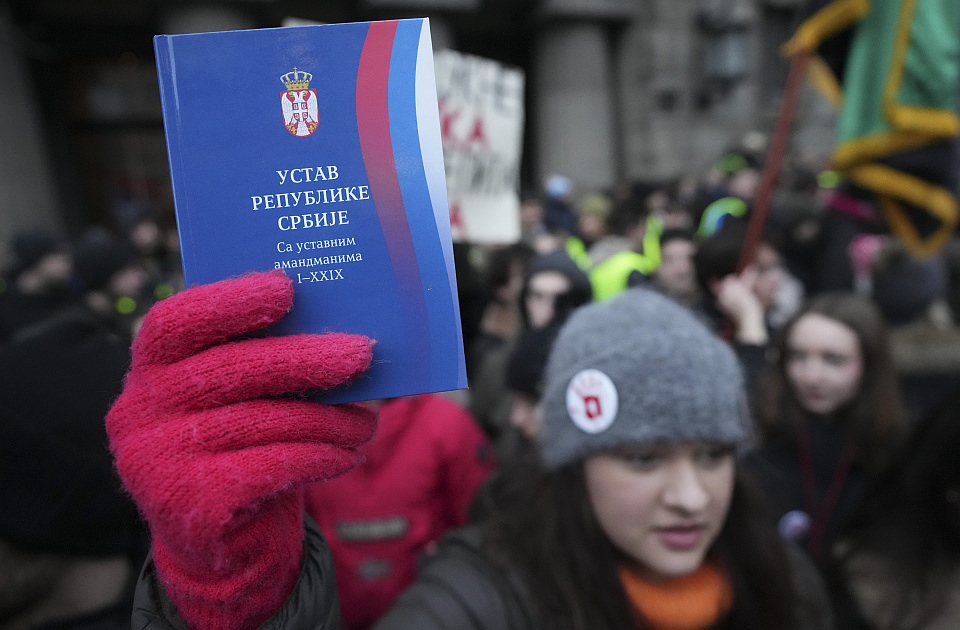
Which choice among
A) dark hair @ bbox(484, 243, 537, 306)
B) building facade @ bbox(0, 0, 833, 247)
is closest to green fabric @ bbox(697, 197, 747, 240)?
dark hair @ bbox(484, 243, 537, 306)

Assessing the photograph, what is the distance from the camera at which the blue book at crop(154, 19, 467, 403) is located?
679mm

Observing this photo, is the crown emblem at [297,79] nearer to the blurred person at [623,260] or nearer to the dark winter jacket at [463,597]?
the dark winter jacket at [463,597]

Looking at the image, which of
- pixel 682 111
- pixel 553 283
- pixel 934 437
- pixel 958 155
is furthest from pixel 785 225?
pixel 682 111

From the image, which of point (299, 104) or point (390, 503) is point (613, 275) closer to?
point (390, 503)

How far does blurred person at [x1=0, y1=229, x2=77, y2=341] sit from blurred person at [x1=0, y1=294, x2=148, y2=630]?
3.81 metres

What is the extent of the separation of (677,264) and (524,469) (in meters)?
2.10

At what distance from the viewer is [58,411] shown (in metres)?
0.94

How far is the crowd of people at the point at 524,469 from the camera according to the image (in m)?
0.64

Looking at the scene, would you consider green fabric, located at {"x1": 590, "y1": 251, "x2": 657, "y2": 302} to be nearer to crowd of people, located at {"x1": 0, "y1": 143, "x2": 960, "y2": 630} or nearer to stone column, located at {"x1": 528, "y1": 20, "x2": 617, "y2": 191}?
crowd of people, located at {"x1": 0, "y1": 143, "x2": 960, "y2": 630}

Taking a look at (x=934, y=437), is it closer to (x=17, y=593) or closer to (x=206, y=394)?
(x=206, y=394)

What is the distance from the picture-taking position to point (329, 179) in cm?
→ 69

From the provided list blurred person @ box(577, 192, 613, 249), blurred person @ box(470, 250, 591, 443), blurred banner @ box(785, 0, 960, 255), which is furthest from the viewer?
blurred person @ box(577, 192, 613, 249)

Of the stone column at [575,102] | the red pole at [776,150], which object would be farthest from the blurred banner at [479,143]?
the stone column at [575,102]

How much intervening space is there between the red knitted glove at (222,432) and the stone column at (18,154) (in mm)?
7673
